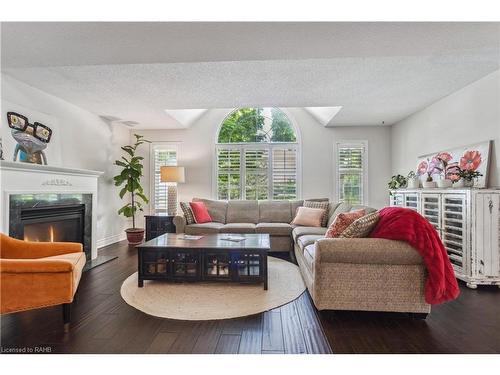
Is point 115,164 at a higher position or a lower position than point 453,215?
higher

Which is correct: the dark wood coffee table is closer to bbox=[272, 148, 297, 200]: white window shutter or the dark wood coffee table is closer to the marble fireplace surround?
the marble fireplace surround

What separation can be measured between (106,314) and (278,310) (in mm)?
1464

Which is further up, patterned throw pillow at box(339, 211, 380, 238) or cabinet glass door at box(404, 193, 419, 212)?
cabinet glass door at box(404, 193, 419, 212)

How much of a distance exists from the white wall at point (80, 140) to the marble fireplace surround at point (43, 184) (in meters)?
0.38

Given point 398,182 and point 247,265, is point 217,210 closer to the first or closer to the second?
point 247,265

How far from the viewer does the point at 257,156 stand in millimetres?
5672

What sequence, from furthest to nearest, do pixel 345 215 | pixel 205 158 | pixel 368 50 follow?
pixel 205 158 → pixel 345 215 → pixel 368 50

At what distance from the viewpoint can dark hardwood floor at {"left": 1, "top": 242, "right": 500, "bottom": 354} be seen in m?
1.73

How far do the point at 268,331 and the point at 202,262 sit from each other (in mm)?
1135

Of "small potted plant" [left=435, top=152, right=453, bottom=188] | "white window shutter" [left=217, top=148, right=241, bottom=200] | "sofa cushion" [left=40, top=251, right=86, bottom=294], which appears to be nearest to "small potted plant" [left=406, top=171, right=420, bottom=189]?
"small potted plant" [left=435, top=152, right=453, bottom=188]

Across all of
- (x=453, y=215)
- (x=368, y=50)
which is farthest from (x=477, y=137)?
(x=368, y=50)

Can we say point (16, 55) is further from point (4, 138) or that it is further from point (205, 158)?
point (205, 158)

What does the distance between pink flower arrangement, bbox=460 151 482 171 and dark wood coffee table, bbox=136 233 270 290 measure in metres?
2.76
